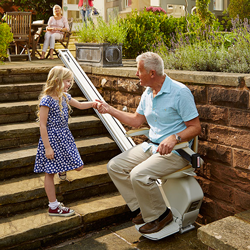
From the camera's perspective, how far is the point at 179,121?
3.13 meters

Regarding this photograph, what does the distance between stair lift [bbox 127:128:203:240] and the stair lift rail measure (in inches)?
45.4

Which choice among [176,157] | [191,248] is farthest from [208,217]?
[176,157]

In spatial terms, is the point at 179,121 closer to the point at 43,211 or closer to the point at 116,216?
the point at 116,216

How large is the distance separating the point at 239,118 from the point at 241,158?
0.34 m

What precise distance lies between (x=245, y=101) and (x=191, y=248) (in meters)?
1.32

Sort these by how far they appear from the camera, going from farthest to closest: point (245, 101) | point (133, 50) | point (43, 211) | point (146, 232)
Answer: point (133, 50) < point (43, 211) < point (146, 232) < point (245, 101)

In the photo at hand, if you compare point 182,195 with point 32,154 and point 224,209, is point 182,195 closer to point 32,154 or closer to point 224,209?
point 224,209

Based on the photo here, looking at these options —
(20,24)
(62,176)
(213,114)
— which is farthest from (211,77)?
(20,24)

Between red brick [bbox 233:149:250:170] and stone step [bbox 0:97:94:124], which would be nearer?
red brick [bbox 233:149:250:170]

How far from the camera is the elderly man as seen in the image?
3045mm

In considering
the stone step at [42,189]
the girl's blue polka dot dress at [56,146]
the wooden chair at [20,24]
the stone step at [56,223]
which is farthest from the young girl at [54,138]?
the wooden chair at [20,24]

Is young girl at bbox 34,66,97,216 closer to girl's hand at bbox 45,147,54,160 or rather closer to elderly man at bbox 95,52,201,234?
girl's hand at bbox 45,147,54,160

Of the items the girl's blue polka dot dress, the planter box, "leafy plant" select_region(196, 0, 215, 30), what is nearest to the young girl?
the girl's blue polka dot dress

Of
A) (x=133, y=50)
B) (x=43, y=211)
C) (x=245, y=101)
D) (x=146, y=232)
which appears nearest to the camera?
(x=245, y=101)
